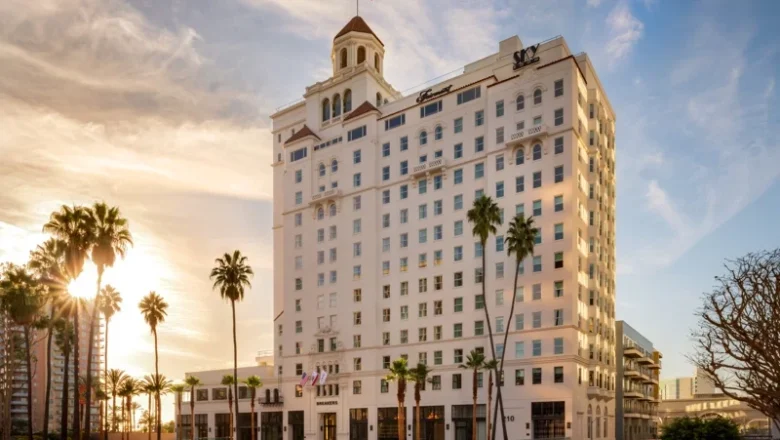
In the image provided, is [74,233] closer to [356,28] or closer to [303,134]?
[303,134]

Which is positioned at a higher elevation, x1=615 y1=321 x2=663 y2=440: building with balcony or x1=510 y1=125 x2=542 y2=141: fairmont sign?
x1=510 y1=125 x2=542 y2=141: fairmont sign

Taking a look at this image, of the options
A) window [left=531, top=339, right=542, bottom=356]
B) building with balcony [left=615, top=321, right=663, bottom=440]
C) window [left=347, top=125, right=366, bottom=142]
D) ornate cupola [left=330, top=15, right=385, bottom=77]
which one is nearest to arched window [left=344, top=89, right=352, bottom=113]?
ornate cupola [left=330, top=15, right=385, bottom=77]

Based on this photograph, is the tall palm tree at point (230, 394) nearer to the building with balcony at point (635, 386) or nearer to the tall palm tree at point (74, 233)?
Answer: the tall palm tree at point (74, 233)

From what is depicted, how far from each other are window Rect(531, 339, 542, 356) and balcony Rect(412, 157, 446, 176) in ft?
85.5

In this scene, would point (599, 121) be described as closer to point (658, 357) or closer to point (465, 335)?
point (465, 335)

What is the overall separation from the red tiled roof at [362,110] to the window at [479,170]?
19.8 meters

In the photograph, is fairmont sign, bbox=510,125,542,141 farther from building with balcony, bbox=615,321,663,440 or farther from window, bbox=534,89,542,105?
building with balcony, bbox=615,321,663,440

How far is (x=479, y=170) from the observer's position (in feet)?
277

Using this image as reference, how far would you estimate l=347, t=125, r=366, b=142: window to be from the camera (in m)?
97.1

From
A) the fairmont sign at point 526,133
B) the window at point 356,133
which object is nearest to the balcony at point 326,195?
the window at point 356,133

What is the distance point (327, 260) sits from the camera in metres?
97.9

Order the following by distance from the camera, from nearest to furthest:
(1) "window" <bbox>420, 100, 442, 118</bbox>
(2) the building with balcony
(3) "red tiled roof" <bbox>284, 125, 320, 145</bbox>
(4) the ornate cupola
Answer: (1) "window" <bbox>420, 100, 442, 118</bbox>
(2) the building with balcony
(3) "red tiled roof" <bbox>284, 125, 320, 145</bbox>
(4) the ornate cupola

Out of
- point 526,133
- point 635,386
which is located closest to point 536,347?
point 526,133

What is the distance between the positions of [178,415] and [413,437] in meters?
56.3
